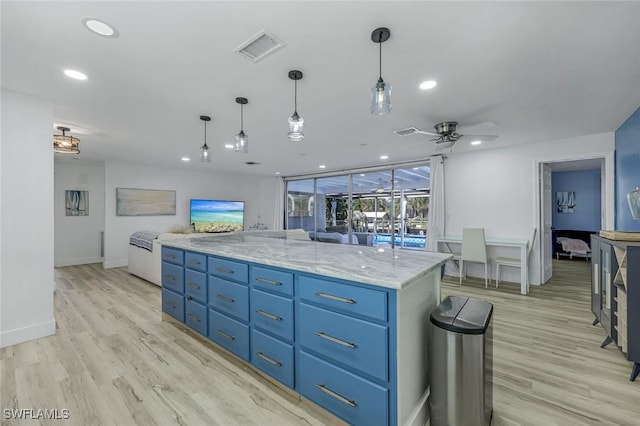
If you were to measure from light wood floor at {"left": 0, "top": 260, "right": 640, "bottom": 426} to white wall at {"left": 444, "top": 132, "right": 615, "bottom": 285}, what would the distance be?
5.71ft

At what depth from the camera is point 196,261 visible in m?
2.56

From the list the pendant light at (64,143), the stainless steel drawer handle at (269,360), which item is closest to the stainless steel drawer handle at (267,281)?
the stainless steel drawer handle at (269,360)

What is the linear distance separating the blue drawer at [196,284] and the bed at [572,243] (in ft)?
28.2

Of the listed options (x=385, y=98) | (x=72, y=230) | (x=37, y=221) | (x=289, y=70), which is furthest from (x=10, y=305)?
(x=72, y=230)

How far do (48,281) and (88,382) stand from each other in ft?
4.64

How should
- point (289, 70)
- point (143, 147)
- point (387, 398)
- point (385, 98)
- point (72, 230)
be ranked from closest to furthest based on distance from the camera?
point (387, 398) → point (385, 98) → point (289, 70) → point (143, 147) → point (72, 230)

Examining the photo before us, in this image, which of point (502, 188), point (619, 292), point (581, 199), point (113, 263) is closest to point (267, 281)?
point (619, 292)

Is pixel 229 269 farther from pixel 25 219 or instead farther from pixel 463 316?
pixel 25 219

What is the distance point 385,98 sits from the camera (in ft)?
5.72

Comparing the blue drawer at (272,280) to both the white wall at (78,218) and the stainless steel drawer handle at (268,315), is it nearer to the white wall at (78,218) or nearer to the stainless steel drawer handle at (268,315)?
the stainless steel drawer handle at (268,315)

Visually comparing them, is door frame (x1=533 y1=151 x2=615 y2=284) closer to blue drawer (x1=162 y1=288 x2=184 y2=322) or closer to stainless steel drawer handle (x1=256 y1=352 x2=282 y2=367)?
stainless steel drawer handle (x1=256 y1=352 x2=282 y2=367)

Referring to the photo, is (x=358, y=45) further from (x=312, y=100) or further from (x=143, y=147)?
(x=143, y=147)

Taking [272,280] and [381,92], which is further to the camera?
[272,280]

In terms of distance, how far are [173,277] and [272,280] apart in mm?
1626
